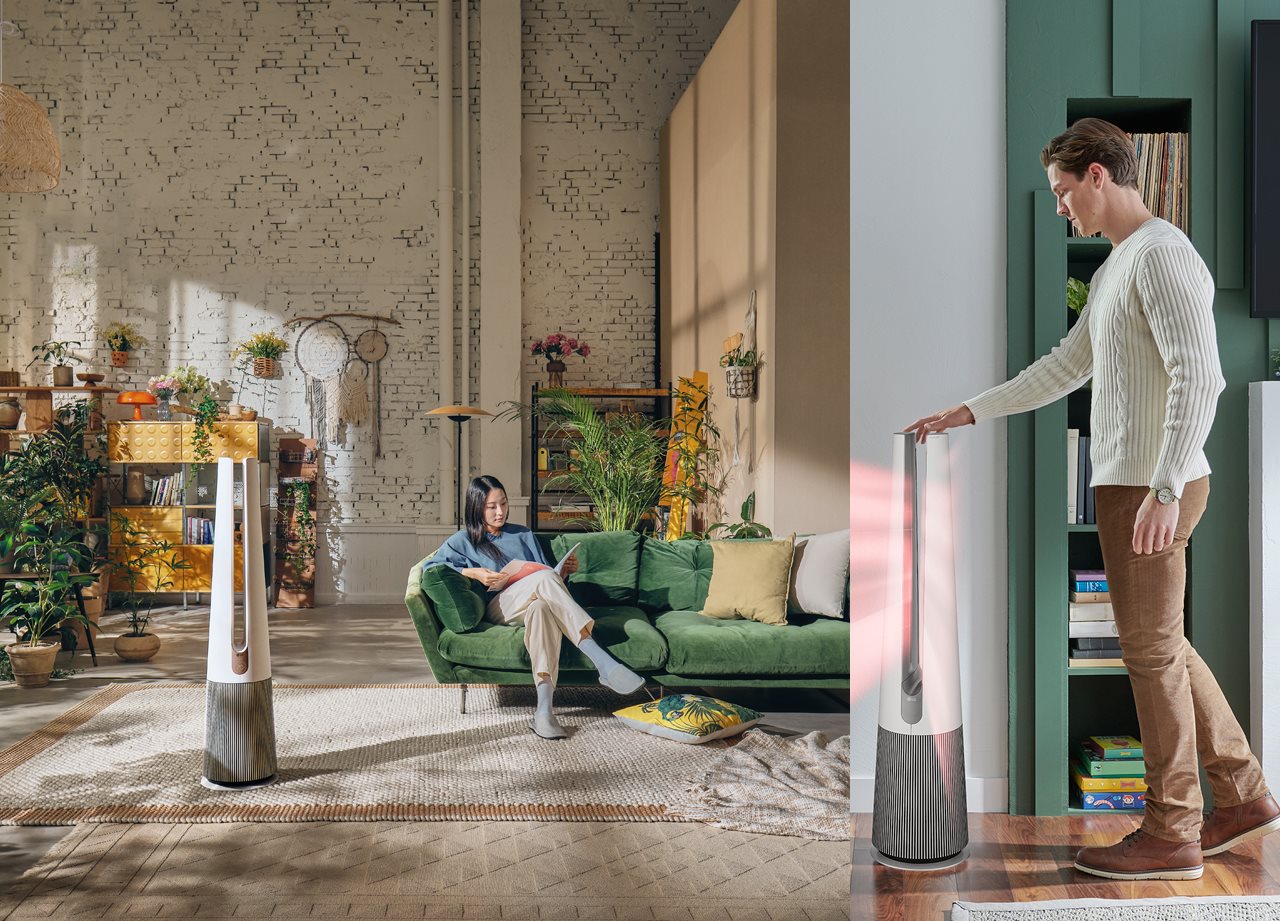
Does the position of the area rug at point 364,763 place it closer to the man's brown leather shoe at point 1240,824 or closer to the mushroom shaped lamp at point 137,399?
the man's brown leather shoe at point 1240,824

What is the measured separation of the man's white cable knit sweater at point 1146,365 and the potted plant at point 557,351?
5720 mm

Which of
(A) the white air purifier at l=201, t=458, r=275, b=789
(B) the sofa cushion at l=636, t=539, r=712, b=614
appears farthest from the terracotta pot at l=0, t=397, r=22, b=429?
(B) the sofa cushion at l=636, t=539, r=712, b=614

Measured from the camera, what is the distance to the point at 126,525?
25.7ft

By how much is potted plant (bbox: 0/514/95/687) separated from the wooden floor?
14.0 feet

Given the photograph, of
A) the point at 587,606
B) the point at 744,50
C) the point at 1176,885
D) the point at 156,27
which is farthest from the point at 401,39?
the point at 1176,885

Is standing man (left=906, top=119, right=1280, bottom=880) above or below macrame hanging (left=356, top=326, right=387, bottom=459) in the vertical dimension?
below

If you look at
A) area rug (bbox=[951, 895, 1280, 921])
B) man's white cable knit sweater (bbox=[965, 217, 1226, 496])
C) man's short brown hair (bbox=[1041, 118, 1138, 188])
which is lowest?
area rug (bbox=[951, 895, 1280, 921])

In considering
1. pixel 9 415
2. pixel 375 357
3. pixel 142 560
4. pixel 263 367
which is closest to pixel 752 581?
pixel 375 357

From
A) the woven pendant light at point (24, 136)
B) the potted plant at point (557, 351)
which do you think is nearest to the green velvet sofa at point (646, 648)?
the woven pendant light at point (24, 136)

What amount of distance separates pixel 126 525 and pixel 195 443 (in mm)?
816

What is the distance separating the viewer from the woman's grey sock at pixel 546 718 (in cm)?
423

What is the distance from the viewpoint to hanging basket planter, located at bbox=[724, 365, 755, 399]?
5.74 m

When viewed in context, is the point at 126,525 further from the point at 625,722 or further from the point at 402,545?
the point at 625,722

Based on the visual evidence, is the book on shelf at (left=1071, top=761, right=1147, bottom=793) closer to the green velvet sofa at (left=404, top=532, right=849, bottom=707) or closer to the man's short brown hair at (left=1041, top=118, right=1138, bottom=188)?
the green velvet sofa at (left=404, top=532, right=849, bottom=707)
